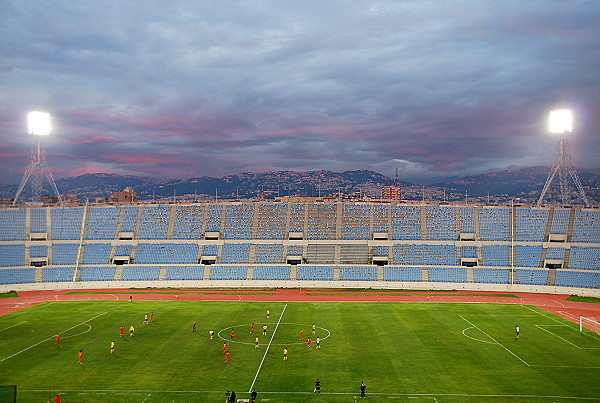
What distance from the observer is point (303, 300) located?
60.0 meters

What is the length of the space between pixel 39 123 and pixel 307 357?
2656 inches

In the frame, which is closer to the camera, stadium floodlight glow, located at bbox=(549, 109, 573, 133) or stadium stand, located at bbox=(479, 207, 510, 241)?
stadium floodlight glow, located at bbox=(549, 109, 573, 133)

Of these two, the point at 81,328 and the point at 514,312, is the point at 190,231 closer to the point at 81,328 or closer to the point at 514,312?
the point at 81,328

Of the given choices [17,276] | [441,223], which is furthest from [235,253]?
[441,223]

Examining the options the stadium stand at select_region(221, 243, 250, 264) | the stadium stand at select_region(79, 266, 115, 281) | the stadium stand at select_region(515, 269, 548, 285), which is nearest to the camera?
the stadium stand at select_region(515, 269, 548, 285)

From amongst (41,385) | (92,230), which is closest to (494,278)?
(41,385)

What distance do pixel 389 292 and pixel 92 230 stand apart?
5045 centimetres

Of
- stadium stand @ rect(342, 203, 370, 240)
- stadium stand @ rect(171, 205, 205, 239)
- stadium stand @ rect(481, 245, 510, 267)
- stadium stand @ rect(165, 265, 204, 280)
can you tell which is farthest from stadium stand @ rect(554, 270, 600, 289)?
stadium stand @ rect(171, 205, 205, 239)

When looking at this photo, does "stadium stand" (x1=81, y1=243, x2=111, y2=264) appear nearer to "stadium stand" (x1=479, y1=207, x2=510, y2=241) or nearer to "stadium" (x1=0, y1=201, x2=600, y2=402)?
"stadium" (x1=0, y1=201, x2=600, y2=402)

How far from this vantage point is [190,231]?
267 ft

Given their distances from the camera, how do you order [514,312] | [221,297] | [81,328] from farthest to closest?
1. [221,297]
2. [514,312]
3. [81,328]

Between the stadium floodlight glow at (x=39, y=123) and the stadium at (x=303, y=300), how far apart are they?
13.1m

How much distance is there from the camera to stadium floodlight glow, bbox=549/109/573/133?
75.2 metres

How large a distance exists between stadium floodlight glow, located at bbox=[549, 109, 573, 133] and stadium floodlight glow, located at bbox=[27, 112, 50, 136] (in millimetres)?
83476
